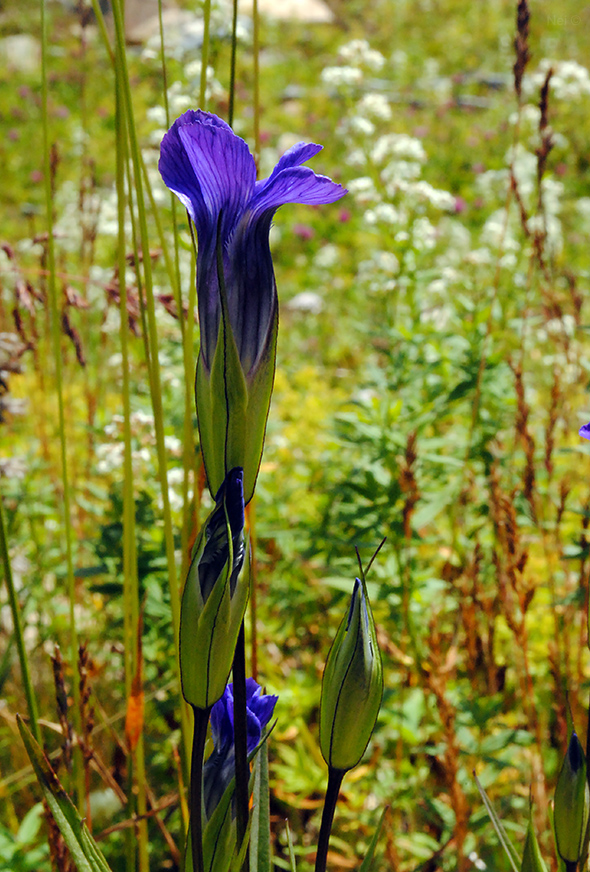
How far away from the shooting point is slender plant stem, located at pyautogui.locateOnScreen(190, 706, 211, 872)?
1.60ft

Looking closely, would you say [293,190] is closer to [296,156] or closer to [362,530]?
[296,156]

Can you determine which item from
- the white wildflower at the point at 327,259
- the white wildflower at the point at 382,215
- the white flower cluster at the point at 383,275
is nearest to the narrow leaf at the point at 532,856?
the white flower cluster at the point at 383,275


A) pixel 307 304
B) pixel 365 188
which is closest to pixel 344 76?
pixel 365 188

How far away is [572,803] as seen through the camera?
57 centimetres

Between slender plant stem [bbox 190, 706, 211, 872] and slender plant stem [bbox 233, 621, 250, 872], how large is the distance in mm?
23

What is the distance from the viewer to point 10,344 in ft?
3.86

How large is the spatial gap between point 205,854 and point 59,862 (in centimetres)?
22

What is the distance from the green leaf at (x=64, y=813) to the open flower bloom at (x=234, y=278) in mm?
252

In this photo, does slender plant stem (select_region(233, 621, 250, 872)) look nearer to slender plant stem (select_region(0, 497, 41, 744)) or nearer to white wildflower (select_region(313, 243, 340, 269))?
slender plant stem (select_region(0, 497, 41, 744))

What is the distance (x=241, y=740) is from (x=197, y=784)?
0.04 meters

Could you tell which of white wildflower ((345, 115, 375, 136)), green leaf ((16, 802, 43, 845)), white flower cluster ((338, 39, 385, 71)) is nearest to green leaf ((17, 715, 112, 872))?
green leaf ((16, 802, 43, 845))

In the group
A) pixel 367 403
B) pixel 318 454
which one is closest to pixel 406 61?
pixel 318 454

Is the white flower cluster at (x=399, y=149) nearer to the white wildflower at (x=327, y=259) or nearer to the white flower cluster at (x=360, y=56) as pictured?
the white flower cluster at (x=360, y=56)

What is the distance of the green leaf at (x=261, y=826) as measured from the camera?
622 mm
